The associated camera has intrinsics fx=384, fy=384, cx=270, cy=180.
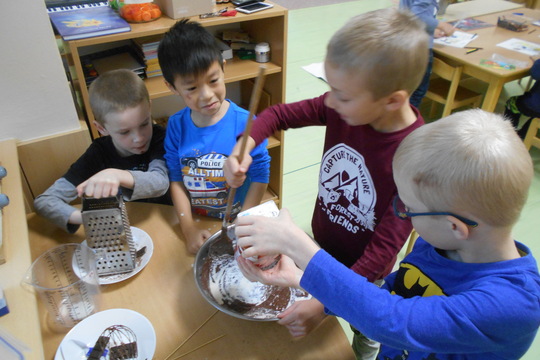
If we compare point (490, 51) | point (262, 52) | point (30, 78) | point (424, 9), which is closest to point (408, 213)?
point (30, 78)

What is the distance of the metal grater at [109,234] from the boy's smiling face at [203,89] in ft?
1.27

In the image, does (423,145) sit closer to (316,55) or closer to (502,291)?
(502,291)

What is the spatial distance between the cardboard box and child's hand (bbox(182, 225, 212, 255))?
98 cm

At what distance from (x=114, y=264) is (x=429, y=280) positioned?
2.40ft

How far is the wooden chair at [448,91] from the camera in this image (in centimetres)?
250

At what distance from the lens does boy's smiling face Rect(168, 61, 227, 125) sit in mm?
1144

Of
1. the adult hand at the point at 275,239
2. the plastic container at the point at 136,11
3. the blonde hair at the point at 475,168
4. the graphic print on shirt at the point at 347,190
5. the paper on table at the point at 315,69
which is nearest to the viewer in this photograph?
the blonde hair at the point at 475,168

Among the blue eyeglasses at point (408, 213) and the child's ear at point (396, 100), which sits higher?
the child's ear at point (396, 100)

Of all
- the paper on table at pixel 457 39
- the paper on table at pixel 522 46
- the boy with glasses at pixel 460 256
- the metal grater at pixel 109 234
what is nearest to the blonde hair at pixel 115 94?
the metal grater at pixel 109 234

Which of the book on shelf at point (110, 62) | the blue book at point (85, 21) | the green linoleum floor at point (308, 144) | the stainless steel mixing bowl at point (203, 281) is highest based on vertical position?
the blue book at point (85, 21)

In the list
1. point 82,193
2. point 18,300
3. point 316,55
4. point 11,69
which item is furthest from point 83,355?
point 316,55

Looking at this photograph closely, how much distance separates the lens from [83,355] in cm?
79

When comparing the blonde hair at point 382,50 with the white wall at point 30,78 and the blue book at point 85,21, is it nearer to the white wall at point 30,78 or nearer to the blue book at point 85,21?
the white wall at point 30,78

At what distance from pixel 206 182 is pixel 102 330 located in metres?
0.58
